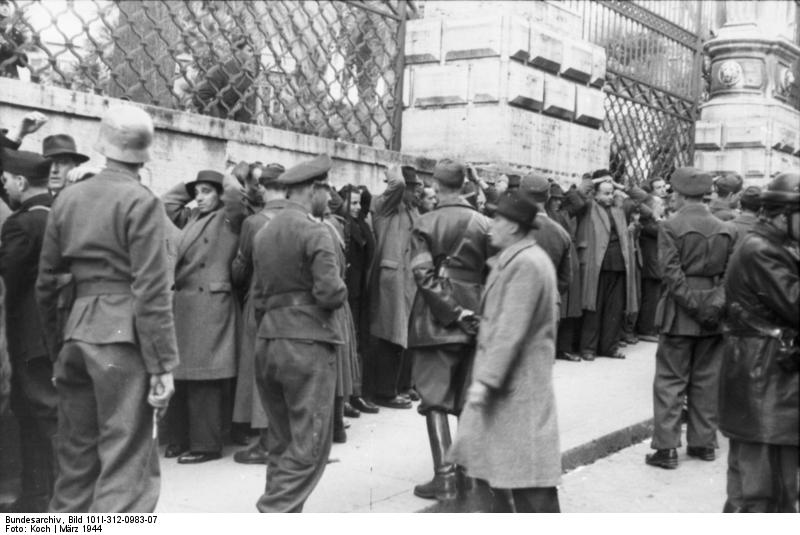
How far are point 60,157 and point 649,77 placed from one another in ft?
34.0

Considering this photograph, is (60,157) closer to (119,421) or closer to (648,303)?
(119,421)

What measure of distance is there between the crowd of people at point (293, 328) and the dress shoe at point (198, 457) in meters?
0.03

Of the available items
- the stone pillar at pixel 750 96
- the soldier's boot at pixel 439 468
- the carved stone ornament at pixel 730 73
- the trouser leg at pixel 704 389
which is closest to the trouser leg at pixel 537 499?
the soldier's boot at pixel 439 468

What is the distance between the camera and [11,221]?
516cm

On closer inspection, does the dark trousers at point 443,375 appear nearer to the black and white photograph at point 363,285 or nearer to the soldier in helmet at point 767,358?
the black and white photograph at point 363,285

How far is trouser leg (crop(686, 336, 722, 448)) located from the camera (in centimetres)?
698

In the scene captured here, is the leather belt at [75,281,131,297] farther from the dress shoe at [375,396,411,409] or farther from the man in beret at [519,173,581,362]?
the dress shoe at [375,396,411,409]

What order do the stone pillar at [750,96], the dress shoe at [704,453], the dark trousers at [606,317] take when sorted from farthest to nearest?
the stone pillar at [750,96], the dark trousers at [606,317], the dress shoe at [704,453]

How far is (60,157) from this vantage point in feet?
18.9

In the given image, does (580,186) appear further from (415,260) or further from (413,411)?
(415,260)

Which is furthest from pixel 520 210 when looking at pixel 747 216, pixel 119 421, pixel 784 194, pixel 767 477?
pixel 747 216

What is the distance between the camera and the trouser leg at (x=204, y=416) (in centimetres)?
645

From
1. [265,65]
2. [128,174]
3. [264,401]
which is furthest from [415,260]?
[265,65]

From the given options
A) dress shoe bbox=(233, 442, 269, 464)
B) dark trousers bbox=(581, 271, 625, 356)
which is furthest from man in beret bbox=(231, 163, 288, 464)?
dark trousers bbox=(581, 271, 625, 356)
